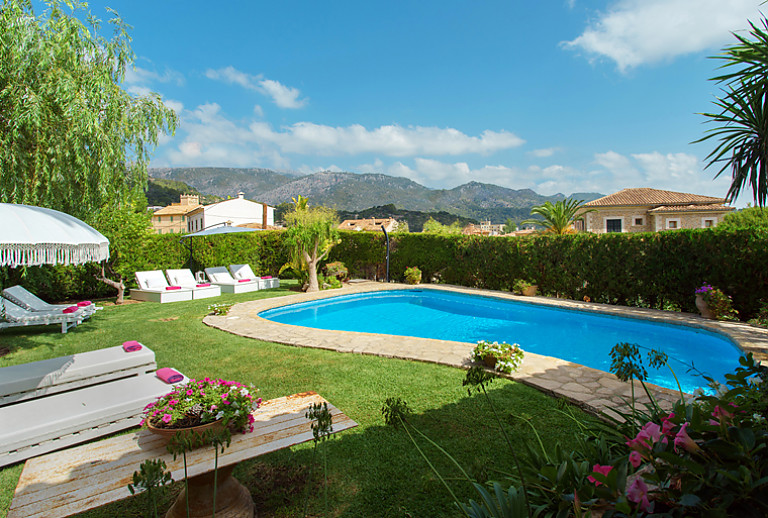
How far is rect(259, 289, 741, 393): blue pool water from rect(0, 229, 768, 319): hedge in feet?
5.80

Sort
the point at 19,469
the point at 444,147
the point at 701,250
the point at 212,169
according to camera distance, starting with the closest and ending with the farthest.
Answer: the point at 19,469, the point at 701,250, the point at 444,147, the point at 212,169

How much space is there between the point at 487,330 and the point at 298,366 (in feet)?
19.0

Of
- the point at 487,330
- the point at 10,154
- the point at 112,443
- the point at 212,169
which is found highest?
the point at 212,169

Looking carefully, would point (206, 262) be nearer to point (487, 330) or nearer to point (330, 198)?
point (487, 330)

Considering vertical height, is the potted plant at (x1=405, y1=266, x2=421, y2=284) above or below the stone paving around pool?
above

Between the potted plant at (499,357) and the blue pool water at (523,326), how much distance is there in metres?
2.36

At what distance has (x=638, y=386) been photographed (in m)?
4.88

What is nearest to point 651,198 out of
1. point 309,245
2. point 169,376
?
point 309,245

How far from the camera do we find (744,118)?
23.9 feet

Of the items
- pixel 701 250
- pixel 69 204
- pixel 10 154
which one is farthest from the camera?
pixel 701 250

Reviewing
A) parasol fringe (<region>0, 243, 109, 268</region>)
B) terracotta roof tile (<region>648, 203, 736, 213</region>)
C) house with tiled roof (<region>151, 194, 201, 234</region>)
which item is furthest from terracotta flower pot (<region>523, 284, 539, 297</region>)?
house with tiled roof (<region>151, 194, 201, 234</region>)

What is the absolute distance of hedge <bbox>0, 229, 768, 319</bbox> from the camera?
9.19 m

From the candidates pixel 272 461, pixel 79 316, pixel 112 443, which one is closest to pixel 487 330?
pixel 272 461

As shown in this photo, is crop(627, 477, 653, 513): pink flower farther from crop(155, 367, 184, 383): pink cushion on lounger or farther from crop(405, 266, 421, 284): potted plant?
crop(405, 266, 421, 284): potted plant
